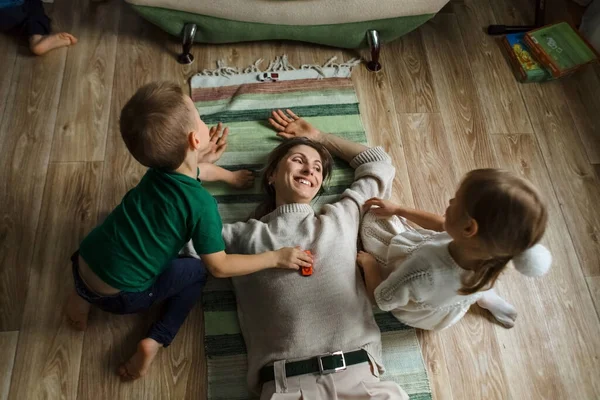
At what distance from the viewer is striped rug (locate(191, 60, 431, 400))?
1.37m

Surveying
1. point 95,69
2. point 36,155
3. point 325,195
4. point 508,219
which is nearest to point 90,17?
point 95,69

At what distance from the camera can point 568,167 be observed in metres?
1.76

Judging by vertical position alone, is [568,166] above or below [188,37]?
below

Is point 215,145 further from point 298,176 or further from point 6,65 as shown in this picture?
point 6,65

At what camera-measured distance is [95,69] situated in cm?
183

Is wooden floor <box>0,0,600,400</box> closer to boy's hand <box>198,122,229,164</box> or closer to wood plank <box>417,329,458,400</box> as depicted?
wood plank <box>417,329,458,400</box>

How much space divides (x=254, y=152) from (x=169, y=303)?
568 mm

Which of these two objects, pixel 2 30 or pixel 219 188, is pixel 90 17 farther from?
pixel 219 188

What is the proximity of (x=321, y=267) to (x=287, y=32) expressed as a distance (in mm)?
929

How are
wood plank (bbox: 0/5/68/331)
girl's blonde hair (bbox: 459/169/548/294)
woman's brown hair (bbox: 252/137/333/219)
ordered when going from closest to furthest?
1. girl's blonde hair (bbox: 459/169/548/294)
2. wood plank (bbox: 0/5/68/331)
3. woman's brown hair (bbox: 252/137/333/219)

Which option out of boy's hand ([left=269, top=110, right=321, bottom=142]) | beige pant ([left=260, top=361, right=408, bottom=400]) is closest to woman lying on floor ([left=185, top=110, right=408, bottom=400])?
beige pant ([left=260, top=361, right=408, bottom=400])

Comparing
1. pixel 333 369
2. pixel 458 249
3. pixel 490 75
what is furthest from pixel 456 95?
pixel 333 369

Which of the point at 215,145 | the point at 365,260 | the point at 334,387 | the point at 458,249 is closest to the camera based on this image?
the point at 458,249

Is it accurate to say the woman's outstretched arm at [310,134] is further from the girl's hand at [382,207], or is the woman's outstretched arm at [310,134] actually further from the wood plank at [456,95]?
the wood plank at [456,95]
